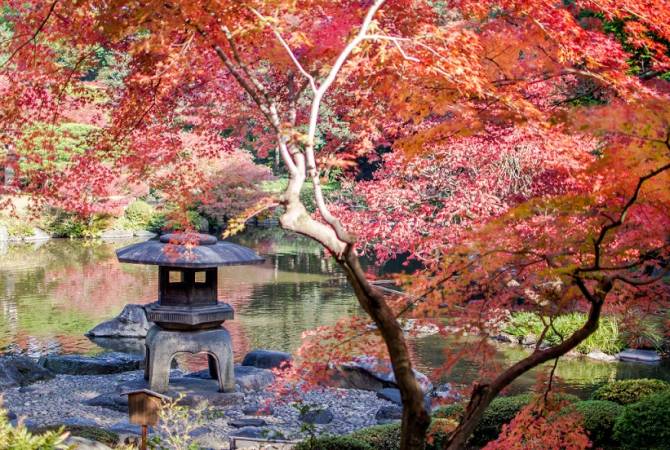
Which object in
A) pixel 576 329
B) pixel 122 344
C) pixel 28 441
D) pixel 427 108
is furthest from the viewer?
pixel 122 344

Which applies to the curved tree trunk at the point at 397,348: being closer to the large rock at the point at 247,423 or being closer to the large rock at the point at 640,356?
the large rock at the point at 247,423

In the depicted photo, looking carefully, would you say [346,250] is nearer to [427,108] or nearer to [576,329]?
[427,108]

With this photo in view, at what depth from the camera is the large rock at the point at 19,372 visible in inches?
360

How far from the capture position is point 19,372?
9.39 metres

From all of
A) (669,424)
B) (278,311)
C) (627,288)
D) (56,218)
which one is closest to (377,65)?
(627,288)

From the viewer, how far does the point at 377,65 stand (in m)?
5.61

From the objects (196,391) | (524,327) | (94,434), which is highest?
(524,327)

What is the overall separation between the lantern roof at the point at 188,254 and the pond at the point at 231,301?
9.61 ft

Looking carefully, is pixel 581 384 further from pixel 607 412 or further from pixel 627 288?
pixel 627 288

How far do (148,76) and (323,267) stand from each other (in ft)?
49.3

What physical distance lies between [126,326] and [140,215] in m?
14.6

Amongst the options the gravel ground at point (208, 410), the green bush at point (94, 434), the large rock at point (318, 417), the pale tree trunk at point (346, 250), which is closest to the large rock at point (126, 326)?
the gravel ground at point (208, 410)

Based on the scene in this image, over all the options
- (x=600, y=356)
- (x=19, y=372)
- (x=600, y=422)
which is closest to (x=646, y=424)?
(x=600, y=422)

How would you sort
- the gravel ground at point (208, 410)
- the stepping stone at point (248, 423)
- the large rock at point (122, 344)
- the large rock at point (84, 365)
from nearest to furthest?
the gravel ground at point (208, 410), the stepping stone at point (248, 423), the large rock at point (84, 365), the large rock at point (122, 344)
